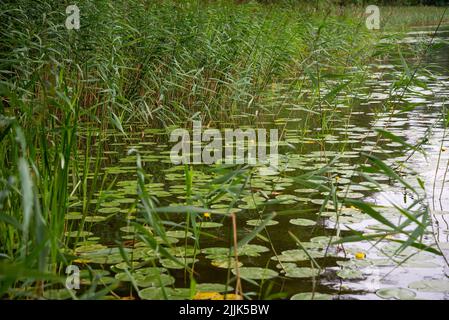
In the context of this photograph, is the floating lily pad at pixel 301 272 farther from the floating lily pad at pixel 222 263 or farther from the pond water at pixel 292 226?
the floating lily pad at pixel 222 263

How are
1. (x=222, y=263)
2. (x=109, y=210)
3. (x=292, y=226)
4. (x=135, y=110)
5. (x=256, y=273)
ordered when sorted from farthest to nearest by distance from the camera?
(x=135, y=110), (x=109, y=210), (x=292, y=226), (x=222, y=263), (x=256, y=273)

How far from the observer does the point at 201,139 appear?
4.78m

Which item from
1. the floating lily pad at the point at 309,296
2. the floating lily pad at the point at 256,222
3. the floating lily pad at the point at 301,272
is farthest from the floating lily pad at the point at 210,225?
the floating lily pad at the point at 309,296

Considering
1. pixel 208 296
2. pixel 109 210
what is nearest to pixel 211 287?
pixel 208 296

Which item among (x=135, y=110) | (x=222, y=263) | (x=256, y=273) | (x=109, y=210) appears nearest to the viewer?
(x=256, y=273)

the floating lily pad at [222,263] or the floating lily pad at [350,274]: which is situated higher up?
the floating lily pad at [222,263]

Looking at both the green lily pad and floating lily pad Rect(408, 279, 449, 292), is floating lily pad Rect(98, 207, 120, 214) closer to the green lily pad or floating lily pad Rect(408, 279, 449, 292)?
the green lily pad

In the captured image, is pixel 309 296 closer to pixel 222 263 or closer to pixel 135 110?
pixel 222 263

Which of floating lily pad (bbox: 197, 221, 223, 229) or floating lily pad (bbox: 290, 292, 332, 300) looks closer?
floating lily pad (bbox: 290, 292, 332, 300)

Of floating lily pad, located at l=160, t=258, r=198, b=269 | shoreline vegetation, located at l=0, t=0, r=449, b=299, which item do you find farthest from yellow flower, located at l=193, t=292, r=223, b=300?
floating lily pad, located at l=160, t=258, r=198, b=269
